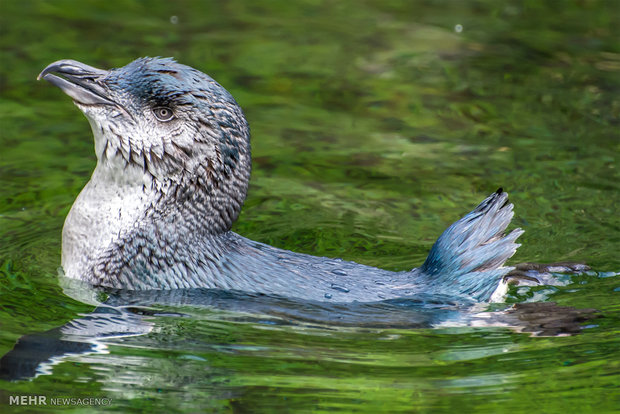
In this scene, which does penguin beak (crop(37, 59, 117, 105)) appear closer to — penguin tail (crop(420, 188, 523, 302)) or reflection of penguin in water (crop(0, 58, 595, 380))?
reflection of penguin in water (crop(0, 58, 595, 380))

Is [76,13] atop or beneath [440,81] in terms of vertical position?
atop

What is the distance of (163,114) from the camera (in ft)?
22.1

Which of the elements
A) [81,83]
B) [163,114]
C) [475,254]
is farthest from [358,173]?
[81,83]

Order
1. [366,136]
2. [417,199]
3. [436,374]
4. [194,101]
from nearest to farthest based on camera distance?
[436,374] → [194,101] → [417,199] → [366,136]

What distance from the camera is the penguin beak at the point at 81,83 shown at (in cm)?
676

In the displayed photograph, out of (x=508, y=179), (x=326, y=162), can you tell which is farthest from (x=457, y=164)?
(x=326, y=162)

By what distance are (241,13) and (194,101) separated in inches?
297

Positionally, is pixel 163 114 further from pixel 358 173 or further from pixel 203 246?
pixel 358 173

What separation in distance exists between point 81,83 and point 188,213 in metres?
1.14

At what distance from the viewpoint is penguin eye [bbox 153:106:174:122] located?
22.1 ft

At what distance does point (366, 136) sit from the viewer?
10.5m

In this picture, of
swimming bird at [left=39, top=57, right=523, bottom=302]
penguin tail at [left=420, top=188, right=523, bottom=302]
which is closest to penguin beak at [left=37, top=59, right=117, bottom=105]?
swimming bird at [left=39, top=57, right=523, bottom=302]

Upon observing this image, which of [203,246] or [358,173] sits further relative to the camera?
[358,173]

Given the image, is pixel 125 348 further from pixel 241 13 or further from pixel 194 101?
pixel 241 13
